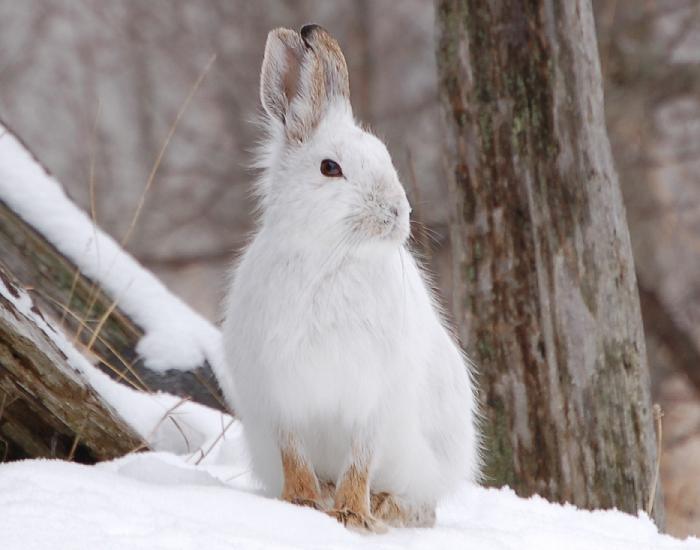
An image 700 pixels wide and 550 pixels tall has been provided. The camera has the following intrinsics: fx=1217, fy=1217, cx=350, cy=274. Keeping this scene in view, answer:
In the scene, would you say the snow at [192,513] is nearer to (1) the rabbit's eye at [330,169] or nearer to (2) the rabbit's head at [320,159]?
(2) the rabbit's head at [320,159]

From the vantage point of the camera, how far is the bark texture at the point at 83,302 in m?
4.94

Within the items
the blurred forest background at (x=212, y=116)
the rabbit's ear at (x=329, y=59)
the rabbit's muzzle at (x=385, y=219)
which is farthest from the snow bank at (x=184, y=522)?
the blurred forest background at (x=212, y=116)

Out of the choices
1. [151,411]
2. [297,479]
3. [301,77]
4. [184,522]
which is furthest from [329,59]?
[151,411]

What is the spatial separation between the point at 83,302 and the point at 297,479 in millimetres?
1997

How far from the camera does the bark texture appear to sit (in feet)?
16.2

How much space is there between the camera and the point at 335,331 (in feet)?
10.7

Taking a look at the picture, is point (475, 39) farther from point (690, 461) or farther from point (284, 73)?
point (690, 461)

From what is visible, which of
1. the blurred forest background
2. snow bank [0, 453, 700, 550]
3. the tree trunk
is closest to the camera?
snow bank [0, 453, 700, 550]

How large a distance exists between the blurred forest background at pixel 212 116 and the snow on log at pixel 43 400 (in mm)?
5886

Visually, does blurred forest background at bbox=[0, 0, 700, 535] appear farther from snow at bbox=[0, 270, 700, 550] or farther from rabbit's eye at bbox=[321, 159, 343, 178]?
rabbit's eye at bbox=[321, 159, 343, 178]

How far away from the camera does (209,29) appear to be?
12320mm

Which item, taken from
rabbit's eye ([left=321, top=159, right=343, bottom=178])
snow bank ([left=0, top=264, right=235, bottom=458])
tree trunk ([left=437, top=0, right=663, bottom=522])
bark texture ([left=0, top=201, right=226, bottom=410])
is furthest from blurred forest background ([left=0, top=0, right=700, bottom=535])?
rabbit's eye ([left=321, top=159, right=343, bottom=178])

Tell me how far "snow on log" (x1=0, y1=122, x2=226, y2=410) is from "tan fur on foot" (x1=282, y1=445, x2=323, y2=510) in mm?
1586

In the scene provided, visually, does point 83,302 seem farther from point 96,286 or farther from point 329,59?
point 329,59
